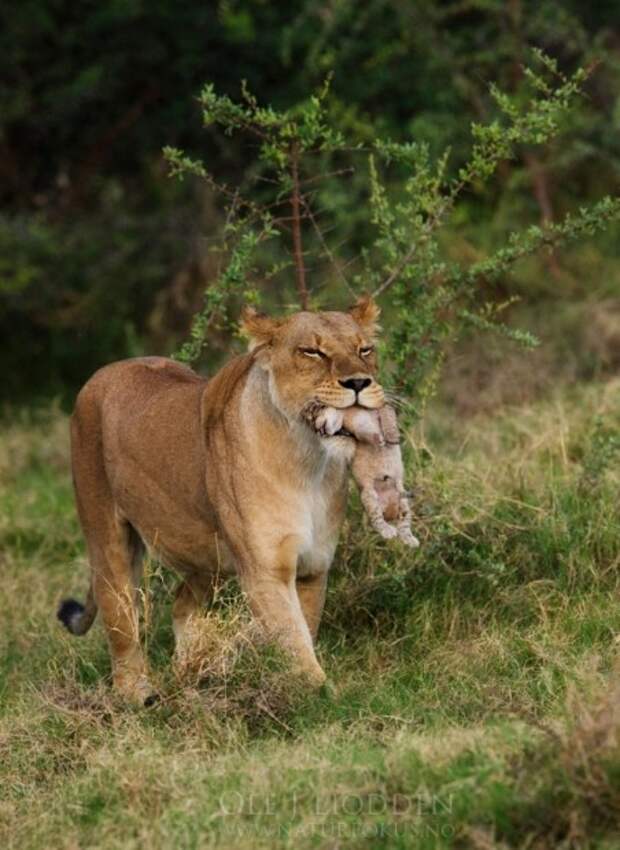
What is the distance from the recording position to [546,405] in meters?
8.88

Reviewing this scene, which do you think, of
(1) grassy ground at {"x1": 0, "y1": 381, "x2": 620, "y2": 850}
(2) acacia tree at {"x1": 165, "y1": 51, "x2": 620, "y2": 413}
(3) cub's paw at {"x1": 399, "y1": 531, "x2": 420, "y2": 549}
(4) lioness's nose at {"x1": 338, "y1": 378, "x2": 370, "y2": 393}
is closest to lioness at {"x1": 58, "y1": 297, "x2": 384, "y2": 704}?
(4) lioness's nose at {"x1": 338, "y1": 378, "x2": 370, "y2": 393}

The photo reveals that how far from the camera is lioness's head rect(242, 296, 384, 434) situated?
5566 millimetres

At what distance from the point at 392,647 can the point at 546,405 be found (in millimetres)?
2707

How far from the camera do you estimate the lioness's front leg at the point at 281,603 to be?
580 cm

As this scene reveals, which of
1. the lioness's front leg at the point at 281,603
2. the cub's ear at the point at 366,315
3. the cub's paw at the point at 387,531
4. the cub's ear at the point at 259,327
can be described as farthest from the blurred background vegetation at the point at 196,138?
the cub's paw at the point at 387,531

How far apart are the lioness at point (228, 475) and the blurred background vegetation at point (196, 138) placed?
3996mm

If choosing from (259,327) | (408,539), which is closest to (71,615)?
(259,327)

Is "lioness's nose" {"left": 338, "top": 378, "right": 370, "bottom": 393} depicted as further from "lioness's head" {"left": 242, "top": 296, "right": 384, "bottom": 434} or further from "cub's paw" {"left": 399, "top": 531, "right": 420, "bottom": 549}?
"cub's paw" {"left": 399, "top": 531, "right": 420, "bottom": 549}

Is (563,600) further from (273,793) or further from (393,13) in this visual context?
(393,13)

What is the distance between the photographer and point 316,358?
5.71 metres

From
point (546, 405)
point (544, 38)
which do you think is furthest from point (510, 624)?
point (544, 38)

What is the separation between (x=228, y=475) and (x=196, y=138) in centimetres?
808

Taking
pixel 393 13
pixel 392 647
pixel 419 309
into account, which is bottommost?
pixel 392 647

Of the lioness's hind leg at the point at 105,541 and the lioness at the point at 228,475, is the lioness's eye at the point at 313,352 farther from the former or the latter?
the lioness's hind leg at the point at 105,541
